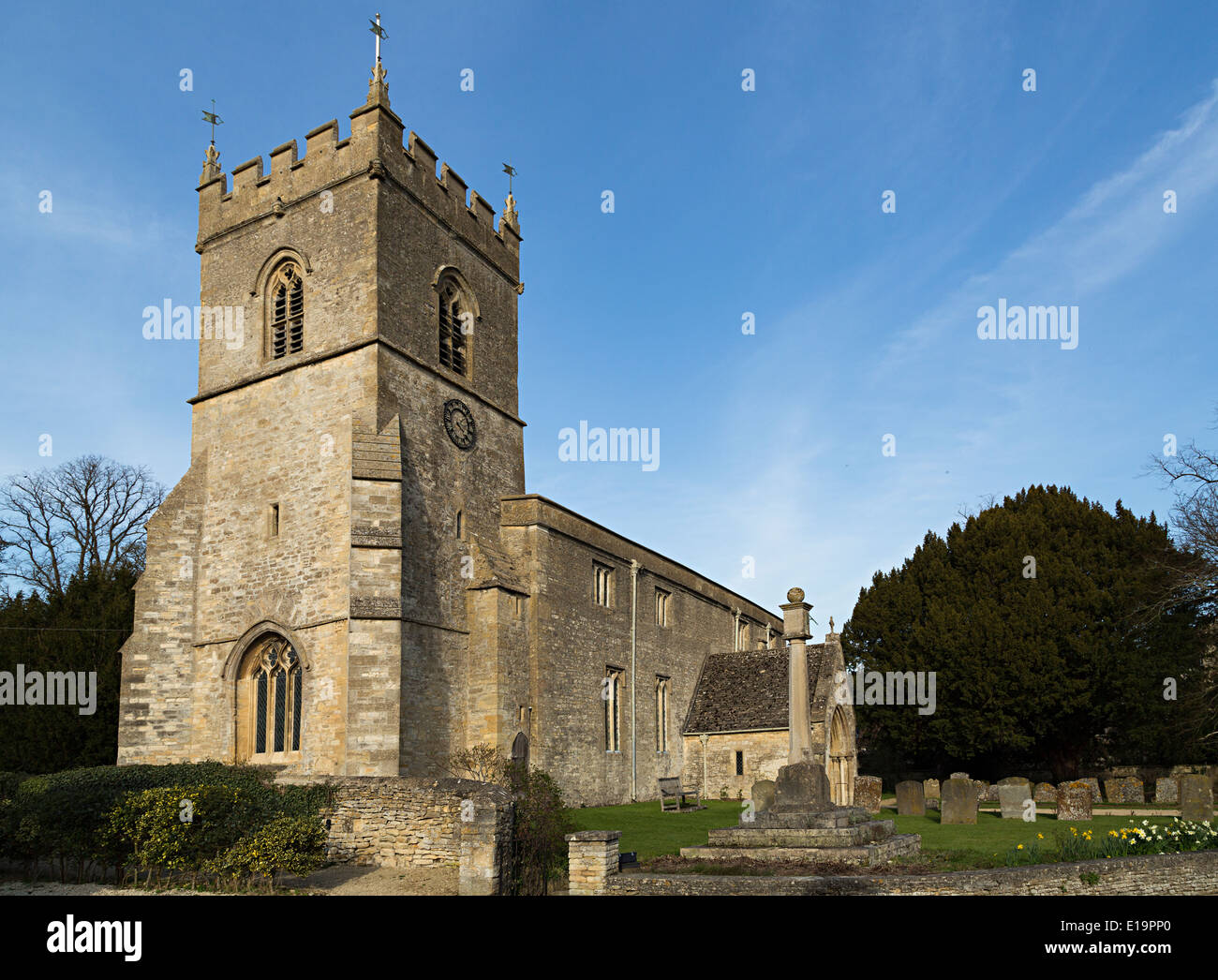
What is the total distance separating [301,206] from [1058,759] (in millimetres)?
29372

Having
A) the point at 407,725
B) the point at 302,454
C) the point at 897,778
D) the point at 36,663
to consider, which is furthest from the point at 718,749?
the point at 36,663

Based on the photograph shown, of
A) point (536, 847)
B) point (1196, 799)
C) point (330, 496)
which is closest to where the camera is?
point (536, 847)

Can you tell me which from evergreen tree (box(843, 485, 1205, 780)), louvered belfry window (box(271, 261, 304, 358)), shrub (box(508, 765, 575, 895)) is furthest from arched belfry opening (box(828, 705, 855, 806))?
louvered belfry window (box(271, 261, 304, 358))

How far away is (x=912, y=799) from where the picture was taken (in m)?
24.0

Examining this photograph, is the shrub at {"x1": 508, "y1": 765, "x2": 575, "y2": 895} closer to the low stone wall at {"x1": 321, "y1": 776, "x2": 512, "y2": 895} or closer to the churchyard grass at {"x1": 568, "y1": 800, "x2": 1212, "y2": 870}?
the low stone wall at {"x1": 321, "y1": 776, "x2": 512, "y2": 895}

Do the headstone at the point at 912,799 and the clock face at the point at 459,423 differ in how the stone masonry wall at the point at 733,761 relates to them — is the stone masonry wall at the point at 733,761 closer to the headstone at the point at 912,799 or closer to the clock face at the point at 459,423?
the headstone at the point at 912,799

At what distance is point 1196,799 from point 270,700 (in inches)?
782

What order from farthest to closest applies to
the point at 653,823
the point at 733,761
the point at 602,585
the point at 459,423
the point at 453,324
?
the point at 733,761 → the point at 602,585 → the point at 453,324 → the point at 459,423 → the point at 653,823

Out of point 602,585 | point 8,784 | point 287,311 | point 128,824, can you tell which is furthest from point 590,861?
point 602,585

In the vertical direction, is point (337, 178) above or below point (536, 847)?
above

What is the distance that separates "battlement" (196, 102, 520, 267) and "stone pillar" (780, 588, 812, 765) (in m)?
13.5

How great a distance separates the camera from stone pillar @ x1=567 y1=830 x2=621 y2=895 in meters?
11.2

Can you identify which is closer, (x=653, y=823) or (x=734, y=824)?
(x=734, y=824)

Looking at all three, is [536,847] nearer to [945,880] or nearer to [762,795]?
[945,880]
